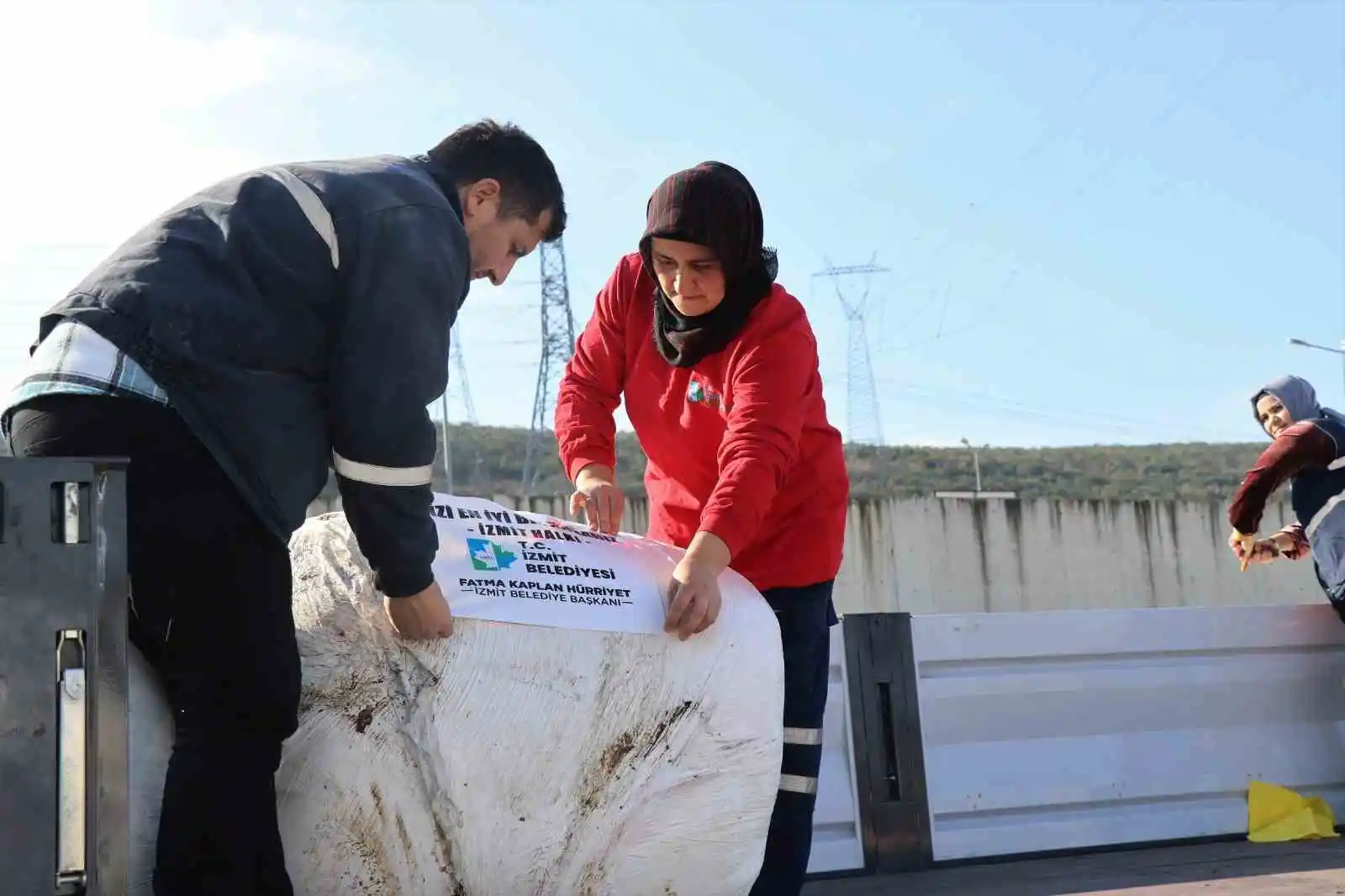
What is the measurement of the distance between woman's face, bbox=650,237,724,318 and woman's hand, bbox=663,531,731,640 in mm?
637

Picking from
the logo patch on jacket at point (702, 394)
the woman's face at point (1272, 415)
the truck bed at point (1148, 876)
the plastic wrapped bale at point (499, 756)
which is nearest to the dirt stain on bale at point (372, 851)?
the plastic wrapped bale at point (499, 756)

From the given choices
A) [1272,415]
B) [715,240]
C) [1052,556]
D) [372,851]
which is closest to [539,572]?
[372,851]

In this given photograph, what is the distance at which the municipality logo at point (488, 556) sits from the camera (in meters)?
2.62

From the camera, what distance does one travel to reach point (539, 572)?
8.71 ft

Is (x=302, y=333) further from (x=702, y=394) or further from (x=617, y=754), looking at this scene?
(x=702, y=394)

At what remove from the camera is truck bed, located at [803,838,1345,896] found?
12.6 ft

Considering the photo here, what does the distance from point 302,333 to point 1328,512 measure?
4.85m

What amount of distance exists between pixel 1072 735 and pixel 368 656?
341 centimetres

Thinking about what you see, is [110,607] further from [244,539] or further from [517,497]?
[517,497]

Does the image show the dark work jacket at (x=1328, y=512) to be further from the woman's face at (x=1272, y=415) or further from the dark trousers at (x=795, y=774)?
the dark trousers at (x=795, y=774)

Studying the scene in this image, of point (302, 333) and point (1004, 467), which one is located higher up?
point (1004, 467)

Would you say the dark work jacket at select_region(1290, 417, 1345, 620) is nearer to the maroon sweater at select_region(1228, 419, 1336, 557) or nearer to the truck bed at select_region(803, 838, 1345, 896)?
the maroon sweater at select_region(1228, 419, 1336, 557)

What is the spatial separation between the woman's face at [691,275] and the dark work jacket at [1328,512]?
11.9 feet

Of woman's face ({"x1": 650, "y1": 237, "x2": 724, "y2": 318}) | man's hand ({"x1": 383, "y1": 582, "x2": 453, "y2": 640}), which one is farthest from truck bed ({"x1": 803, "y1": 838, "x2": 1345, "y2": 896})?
man's hand ({"x1": 383, "y1": 582, "x2": 453, "y2": 640})
